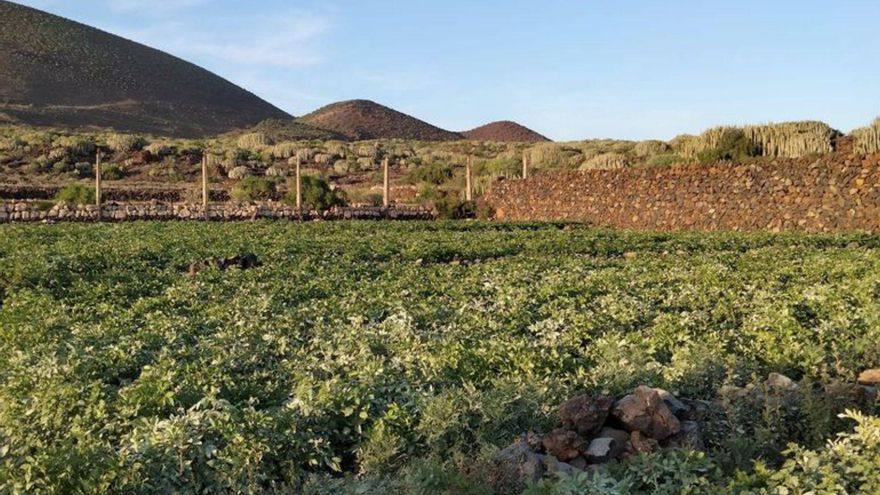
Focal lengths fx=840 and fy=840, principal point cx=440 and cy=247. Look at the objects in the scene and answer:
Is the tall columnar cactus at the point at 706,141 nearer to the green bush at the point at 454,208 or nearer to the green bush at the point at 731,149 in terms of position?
the green bush at the point at 731,149

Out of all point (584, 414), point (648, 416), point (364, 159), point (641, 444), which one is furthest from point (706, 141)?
point (364, 159)

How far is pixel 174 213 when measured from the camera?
32.2 metres

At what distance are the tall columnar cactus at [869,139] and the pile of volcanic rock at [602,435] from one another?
824 inches

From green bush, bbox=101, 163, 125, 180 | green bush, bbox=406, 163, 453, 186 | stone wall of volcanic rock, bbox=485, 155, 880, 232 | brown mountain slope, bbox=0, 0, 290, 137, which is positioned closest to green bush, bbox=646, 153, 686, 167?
stone wall of volcanic rock, bbox=485, 155, 880, 232

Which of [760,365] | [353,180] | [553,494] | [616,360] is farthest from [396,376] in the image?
[353,180]

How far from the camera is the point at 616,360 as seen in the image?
271 inches

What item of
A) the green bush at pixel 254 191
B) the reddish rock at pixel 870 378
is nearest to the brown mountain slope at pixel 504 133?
the green bush at pixel 254 191

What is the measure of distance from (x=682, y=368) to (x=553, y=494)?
2.85 m

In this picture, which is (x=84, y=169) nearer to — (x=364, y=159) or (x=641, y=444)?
(x=364, y=159)

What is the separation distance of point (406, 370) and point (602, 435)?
1.98m

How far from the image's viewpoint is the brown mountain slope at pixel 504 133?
383 feet

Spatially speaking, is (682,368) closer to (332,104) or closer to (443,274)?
(443,274)

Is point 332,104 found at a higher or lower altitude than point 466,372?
higher

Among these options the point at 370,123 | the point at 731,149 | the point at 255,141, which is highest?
the point at 370,123
